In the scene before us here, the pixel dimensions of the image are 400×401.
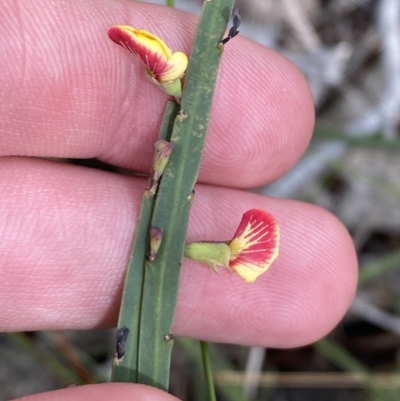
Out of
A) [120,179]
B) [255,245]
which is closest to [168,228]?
[255,245]

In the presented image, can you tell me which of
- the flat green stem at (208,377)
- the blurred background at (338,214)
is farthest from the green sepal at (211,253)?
the blurred background at (338,214)

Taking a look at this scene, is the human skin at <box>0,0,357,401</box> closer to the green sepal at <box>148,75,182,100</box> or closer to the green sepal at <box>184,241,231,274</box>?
the green sepal at <box>148,75,182,100</box>

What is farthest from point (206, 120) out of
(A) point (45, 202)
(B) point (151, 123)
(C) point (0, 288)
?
(C) point (0, 288)

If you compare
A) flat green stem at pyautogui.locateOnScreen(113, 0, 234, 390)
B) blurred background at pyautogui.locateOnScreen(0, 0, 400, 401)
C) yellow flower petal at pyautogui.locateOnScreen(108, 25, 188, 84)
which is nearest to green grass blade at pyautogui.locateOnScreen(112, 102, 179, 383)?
flat green stem at pyautogui.locateOnScreen(113, 0, 234, 390)

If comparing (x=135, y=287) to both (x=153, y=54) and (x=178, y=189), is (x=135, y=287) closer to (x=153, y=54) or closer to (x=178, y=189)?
(x=178, y=189)

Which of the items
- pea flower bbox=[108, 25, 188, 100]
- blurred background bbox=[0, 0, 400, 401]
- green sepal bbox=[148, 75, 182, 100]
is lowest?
blurred background bbox=[0, 0, 400, 401]

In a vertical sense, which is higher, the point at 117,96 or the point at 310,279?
the point at 117,96

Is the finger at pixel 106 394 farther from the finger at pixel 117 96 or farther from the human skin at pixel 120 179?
the finger at pixel 117 96
